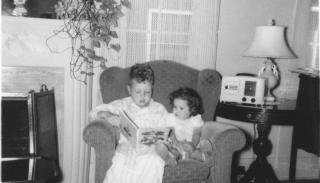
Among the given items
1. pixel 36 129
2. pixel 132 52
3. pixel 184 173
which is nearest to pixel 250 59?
A: pixel 132 52

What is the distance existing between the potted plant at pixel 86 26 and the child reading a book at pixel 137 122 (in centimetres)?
45

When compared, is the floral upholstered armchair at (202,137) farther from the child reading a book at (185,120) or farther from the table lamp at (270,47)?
the table lamp at (270,47)

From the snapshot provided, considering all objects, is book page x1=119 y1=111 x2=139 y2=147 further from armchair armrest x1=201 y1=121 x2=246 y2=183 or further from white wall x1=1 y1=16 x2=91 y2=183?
white wall x1=1 y1=16 x2=91 y2=183

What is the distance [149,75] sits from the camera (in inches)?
94.4

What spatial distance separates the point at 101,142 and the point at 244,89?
1.25m

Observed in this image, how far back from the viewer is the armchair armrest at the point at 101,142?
6.73ft

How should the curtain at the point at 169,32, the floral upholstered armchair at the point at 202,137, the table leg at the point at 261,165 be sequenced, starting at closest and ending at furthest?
1. the floral upholstered armchair at the point at 202,137
2. the table leg at the point at 261,165
3. the curtain at the point at 169,32

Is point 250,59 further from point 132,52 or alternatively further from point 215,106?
point 132,52

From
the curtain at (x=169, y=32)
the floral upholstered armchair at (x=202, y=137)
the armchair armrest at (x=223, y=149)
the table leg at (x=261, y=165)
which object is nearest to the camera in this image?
the floral upholstered armchair at (x=202, y=137)

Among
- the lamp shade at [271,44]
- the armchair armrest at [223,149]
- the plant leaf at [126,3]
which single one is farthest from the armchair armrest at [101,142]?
the lamp shade at [271,44]

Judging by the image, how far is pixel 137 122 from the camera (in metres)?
2.38

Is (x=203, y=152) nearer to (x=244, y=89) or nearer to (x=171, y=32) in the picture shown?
(x=244, y=89)

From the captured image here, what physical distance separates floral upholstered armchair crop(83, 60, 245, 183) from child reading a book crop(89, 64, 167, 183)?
7 cm

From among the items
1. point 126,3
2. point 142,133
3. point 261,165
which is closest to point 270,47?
point 261,165
